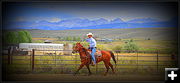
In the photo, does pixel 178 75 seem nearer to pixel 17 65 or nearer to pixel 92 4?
pixel 92 4

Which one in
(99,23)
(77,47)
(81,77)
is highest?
(99,23)

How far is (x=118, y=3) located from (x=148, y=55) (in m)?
1.57

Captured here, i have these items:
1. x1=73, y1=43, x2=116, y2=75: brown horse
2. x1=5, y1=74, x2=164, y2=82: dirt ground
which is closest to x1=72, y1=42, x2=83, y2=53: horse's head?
x1=73, y1=43, x2=116, y2=75: brown horse

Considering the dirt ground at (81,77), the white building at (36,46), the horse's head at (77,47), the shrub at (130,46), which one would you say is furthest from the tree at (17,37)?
the shrub at (130,46)

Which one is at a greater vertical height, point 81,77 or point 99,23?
point 99,23

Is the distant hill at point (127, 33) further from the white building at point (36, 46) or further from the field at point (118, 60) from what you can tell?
the white building at point (36, 46)

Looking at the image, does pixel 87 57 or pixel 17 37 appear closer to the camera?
pixel 87 57

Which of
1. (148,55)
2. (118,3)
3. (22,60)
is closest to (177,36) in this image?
(148,55)

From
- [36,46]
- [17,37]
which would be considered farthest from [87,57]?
[17,37]

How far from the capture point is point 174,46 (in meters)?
8.20

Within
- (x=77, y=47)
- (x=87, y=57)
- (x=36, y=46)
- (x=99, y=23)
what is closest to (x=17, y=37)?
(x=36, y=46)

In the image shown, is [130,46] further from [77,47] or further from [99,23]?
[77,47]

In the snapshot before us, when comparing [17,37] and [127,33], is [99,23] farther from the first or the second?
[17,37]

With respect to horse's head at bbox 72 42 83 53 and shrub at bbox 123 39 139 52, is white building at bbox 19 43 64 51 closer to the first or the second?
horse's head at bbox 72 42 83 53
